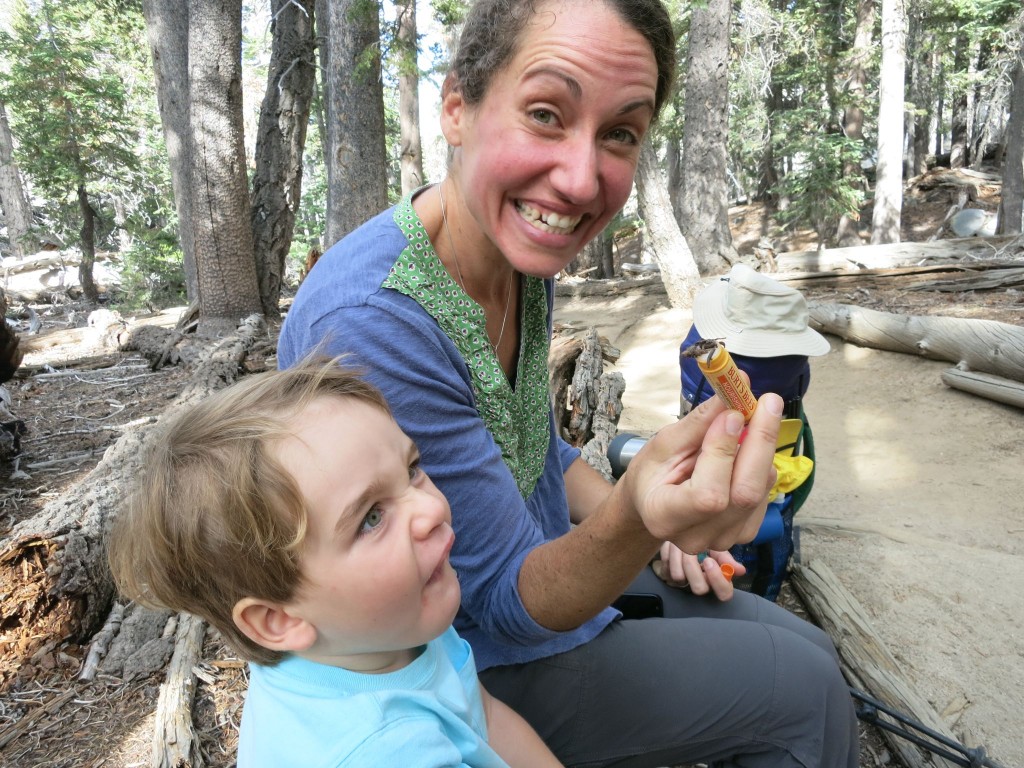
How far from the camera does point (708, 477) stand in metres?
1.02

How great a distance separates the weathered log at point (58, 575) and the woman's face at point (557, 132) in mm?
1637

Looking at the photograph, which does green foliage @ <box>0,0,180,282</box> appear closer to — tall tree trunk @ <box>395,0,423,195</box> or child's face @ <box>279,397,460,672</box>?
tall tree trunk @ <box>395,0,423,195</box>

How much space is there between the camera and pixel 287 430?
1064 mm

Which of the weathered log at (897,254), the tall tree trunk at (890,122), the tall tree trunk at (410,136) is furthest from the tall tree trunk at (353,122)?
the tall tree trunk at (890,122)

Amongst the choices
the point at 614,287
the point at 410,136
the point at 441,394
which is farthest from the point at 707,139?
the point at 441,394

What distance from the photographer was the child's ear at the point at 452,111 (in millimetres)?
1522

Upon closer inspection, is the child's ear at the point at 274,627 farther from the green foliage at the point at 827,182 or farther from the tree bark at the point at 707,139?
the green foliage at the point at 827,182

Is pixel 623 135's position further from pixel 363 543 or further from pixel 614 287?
pixel 614 287

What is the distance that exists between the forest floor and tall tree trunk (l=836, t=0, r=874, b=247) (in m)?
7.94

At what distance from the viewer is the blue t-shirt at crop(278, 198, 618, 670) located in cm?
126

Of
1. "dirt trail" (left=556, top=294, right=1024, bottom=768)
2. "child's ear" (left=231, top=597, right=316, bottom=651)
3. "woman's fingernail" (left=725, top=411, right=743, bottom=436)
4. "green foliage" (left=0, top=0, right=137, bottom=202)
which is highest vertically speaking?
"green foliage" (left=0, top=0, right=137, bottom=202)

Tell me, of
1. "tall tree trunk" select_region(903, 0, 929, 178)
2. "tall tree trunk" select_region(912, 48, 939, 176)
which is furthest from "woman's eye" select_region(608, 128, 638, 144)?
"tall tree trunk" select_region(912, 48, 939, 176)

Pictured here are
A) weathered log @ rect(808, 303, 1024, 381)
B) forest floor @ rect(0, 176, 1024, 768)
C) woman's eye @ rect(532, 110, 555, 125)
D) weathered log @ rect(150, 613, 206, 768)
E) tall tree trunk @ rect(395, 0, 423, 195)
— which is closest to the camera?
woman's eye @ rect(532, 110, 555, 125)

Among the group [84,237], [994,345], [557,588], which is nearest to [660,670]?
[557,588]
